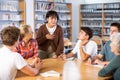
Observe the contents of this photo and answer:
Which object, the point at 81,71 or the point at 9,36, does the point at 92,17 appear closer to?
the point at 81,71

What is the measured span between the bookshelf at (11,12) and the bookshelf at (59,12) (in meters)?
0.60

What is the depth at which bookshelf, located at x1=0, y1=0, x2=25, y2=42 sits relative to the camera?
717cm

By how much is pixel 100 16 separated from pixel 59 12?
5.17 feet

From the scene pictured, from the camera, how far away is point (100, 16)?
29.2 ft

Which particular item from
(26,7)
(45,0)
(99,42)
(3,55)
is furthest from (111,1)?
(3,55)

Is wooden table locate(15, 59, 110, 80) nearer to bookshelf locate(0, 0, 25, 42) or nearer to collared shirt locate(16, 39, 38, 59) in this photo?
collared shirt locate(16, 39, 38, 59)

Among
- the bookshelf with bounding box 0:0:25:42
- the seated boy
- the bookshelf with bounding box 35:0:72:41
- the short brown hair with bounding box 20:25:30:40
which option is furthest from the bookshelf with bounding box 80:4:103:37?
the short brown hair with bounding box 20:25:30:40

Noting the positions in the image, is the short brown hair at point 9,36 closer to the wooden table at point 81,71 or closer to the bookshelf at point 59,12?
the wooden table at point 81,71

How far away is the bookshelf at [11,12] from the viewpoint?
7172 mm

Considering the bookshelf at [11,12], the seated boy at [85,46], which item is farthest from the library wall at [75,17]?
the seated boy at [85,46]

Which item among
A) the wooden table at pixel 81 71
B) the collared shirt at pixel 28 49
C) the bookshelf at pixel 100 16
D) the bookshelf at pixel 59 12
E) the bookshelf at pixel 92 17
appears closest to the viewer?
the wooden table at pixel 81 71

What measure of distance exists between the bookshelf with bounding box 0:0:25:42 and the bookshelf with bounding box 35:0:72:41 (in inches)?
23.4

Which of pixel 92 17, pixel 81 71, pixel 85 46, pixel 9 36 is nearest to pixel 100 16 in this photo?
pixel 92 17

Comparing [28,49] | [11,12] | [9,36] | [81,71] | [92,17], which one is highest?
[11,12]
